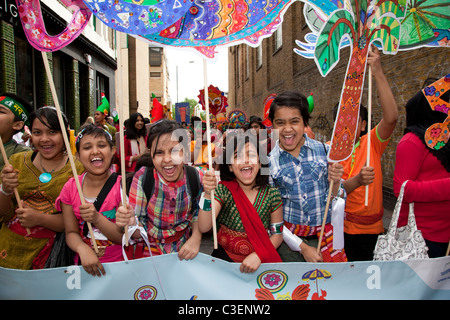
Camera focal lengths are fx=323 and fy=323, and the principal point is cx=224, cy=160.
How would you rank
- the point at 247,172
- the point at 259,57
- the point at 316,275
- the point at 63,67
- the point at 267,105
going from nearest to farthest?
the point at 316,275 < the point at 247,172 < the point at 267,105 < the point at 63,67 < the point at 259,57

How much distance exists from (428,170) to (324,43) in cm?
110

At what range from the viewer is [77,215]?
78.0 inches

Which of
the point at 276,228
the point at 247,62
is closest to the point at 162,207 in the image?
the point at 276,228

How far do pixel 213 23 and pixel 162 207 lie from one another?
3.76ft

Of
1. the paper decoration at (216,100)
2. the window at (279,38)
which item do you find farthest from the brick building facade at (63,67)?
the window at (279,38)

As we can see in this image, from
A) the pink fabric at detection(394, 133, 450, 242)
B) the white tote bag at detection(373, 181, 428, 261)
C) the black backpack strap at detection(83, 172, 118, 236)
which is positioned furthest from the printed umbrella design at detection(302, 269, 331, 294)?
the black backpack strap at detection(83, 172, 118, 236)

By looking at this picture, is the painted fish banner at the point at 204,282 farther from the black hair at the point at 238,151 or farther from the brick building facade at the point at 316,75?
the brick building facade at the point at 316,75

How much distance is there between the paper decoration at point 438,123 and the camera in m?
2.02

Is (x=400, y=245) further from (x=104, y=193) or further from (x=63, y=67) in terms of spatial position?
(x=63, y=67)

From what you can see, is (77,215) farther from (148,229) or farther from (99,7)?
(99,7)

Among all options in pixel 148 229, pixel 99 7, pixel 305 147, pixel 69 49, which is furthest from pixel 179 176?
pixel 69 49

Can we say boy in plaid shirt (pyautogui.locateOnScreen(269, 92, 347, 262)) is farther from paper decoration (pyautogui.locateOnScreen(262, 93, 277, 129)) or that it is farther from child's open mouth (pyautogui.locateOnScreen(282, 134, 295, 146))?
paper decoration (pyautogui.locateOnScreen(262, 93, 277, 129))

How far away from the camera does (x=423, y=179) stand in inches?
84.7

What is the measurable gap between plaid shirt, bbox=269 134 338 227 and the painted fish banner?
1.03 feet
